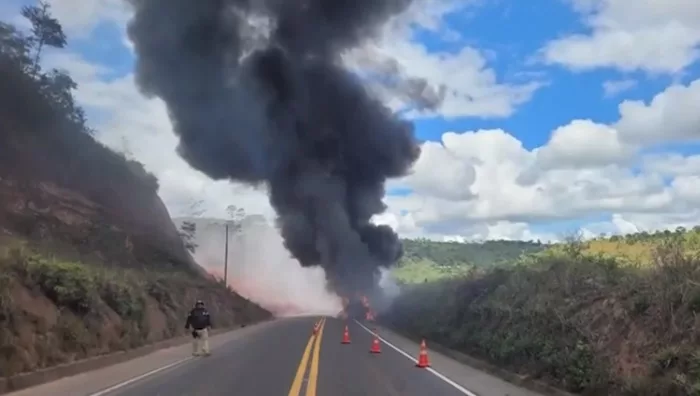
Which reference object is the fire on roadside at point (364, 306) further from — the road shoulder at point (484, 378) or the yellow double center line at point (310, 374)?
the road shoulder at point (484, 378)

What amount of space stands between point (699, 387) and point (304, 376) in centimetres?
802

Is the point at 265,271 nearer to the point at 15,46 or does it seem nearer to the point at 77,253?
the point at 15,46

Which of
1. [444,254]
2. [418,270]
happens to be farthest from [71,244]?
[444,254]

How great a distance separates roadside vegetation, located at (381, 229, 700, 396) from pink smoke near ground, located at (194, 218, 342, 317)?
208 feet

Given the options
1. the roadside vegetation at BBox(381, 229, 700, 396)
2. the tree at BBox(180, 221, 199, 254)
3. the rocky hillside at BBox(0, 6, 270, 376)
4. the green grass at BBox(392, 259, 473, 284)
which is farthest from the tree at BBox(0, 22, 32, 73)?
the roadside vegetation at BBox(381, 229, 700, 396)

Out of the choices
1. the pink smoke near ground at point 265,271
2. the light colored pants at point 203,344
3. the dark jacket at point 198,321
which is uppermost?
the pink smoke near ground at point 265,271

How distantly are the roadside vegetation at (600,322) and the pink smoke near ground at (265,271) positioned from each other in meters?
63.4

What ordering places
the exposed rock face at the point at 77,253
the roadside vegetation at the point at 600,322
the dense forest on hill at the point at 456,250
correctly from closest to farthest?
the roadside vegetation at the point at 600,322
the exposed rock face at the point at 77,253
the dense forest on hill at the point at 456,250

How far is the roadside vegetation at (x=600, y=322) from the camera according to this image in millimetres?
11039

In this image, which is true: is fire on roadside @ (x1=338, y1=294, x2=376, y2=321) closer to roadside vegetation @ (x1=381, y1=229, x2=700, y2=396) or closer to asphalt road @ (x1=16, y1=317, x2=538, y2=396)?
roadside vegetation @ (x1=381, y1=229, x2=700, y2=396)

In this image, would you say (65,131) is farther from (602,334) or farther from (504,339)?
(602,334)

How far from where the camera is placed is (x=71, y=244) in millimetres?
45438

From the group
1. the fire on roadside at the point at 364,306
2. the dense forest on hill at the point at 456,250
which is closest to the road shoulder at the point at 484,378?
the fire on roadside at the point at 364,306

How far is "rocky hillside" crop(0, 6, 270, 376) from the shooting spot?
18.4 meters
